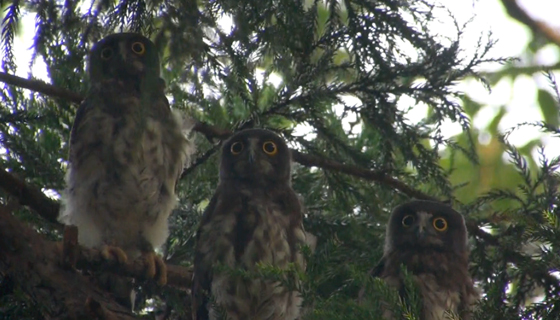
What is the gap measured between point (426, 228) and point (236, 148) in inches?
48.5

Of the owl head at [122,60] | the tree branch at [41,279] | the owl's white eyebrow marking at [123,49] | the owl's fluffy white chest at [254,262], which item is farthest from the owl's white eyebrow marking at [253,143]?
the tree branch at [41,279]

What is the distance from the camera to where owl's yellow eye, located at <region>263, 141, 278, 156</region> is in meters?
4.71

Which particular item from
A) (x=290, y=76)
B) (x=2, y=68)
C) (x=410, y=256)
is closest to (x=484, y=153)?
(x=410, y=256)

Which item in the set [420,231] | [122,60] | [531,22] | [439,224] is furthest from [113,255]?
[531,22]

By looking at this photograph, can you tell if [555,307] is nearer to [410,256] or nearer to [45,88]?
[410,256]

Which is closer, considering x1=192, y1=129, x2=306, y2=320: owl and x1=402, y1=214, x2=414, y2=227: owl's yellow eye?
x1=192, y1=129, x2=306, y2=320: owl

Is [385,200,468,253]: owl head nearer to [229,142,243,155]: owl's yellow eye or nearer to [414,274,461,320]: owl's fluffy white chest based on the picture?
[414,274,461,320]: owl's fluffy white chest

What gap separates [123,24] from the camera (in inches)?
118

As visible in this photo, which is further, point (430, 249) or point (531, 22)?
point (531, 22)

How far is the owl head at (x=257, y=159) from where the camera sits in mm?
4676

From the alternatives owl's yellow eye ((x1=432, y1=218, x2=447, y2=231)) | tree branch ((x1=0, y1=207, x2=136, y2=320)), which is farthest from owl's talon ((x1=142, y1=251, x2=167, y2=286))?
owl's yellow eye ((x1=432, y1=218, x2=447, y2=231))

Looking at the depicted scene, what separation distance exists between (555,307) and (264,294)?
201cm

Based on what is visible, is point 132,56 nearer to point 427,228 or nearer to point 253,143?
point 253,143

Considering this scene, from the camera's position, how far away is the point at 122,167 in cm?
427
